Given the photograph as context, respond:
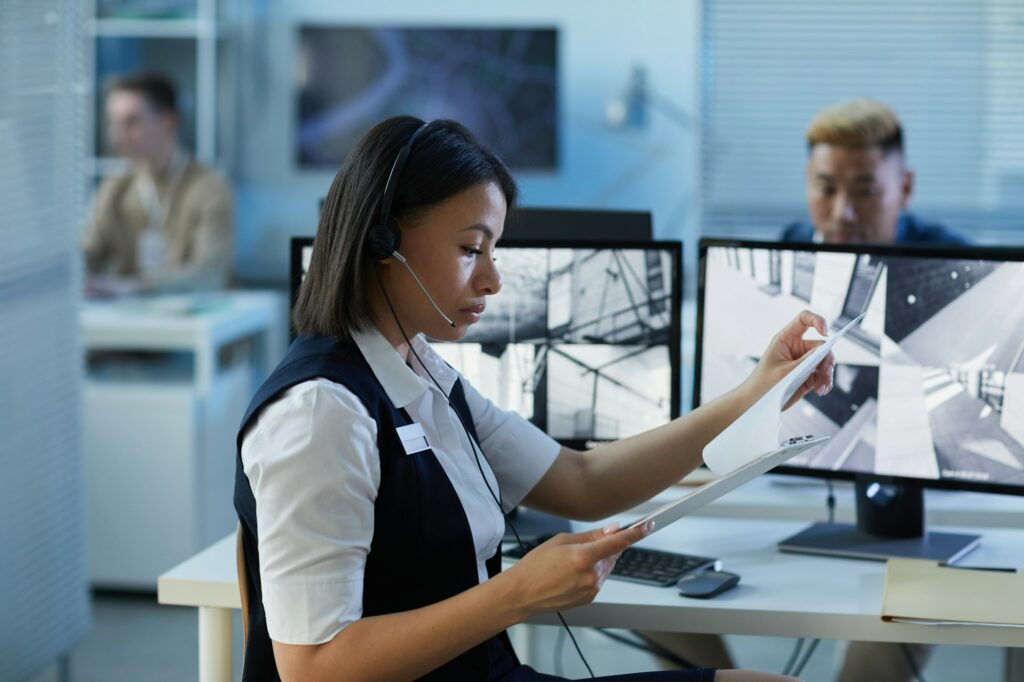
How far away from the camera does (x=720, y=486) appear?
4.26ft

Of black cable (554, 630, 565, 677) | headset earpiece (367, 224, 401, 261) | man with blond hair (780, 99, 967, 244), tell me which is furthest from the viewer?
black cable (554, 630, 565, 677)

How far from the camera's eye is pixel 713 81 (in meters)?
4.43

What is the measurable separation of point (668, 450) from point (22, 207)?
4.79 ft

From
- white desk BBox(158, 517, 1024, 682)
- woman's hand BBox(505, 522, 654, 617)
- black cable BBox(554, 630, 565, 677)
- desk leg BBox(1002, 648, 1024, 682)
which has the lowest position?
black cable BBox(554, 630, 565, 677)

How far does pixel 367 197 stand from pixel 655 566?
2.29 ft

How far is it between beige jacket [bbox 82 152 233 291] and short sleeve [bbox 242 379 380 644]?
310 centimetres

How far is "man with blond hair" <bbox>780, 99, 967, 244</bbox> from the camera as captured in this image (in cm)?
278

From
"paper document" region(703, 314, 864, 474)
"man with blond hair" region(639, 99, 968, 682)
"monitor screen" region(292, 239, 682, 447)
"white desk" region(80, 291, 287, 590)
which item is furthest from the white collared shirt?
"white desk" region(80, 291, 287, 590)

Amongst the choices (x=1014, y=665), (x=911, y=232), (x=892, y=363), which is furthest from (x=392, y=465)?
(x=911, y=232)

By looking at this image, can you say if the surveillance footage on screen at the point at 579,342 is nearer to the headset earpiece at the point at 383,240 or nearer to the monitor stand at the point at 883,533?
the monitor stand at the point at 883,533

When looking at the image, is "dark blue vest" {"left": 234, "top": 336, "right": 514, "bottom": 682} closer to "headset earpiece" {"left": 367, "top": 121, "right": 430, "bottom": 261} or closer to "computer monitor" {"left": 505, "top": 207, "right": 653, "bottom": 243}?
"headset earpiece" {"left": 367, "top": 121, "right": 430, "bottom": 261}

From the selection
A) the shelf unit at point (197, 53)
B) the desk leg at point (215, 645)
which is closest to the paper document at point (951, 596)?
the desk leg at point (215, 645)

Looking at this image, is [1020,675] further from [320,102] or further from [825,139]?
[320,102]

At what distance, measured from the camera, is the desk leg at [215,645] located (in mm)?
1659
